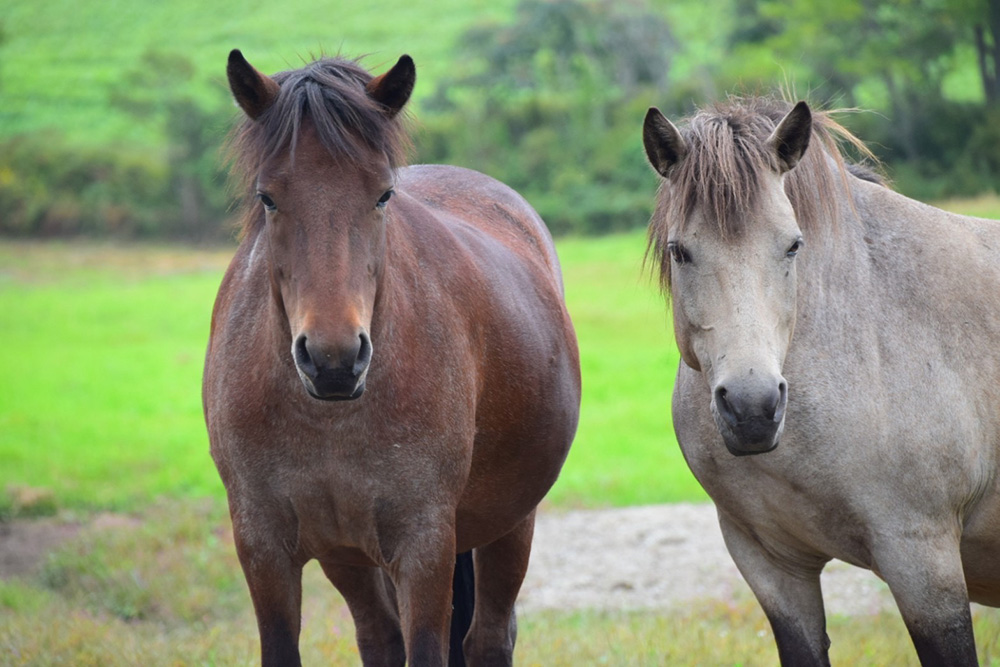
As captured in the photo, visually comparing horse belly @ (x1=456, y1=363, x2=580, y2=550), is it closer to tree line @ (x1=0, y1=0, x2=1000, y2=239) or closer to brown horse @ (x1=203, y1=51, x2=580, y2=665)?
brown horse @ (x1=203, y1=51, x2=580, y2=665)

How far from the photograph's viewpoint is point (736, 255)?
3250 mm

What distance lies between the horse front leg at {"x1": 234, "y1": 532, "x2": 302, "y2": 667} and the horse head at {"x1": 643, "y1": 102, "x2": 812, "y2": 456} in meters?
1.53

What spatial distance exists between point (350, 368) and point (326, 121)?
2.57 feet

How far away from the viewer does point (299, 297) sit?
9.67ft

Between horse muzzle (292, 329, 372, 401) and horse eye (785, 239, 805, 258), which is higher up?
horse eye (785, 239, 805, 258)

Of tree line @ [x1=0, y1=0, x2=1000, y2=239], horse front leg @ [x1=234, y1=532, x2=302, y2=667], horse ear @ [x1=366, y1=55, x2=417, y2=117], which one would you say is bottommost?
horse front leg @ [x1=234, y1=532, x2=302, y2=667]

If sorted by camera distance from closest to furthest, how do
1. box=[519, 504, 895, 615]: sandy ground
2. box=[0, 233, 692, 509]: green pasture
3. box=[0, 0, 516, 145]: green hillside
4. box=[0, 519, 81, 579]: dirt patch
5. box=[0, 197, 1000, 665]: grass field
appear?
box=[0, 197, 1000, 665]: grass field
box=[519, 504, 895, 615]: sandy ground
box=[0, 519, 81, 579]: dirt patch
box=[0, 233, 692, 509]: green pasture
box=[0, 0, 516, 145]: green hillside

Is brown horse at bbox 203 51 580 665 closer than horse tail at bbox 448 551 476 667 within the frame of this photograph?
Yes

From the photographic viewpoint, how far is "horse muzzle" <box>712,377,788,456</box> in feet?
9.89

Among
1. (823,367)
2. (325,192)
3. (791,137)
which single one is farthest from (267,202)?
(823,367)

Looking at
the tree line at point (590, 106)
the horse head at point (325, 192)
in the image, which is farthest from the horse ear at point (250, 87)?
the tree line at point (590, 106)

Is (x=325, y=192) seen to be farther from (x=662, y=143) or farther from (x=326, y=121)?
(x=662, y=143)

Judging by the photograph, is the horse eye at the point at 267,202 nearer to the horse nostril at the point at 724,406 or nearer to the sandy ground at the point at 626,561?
the horse nostril at the point at 724,406

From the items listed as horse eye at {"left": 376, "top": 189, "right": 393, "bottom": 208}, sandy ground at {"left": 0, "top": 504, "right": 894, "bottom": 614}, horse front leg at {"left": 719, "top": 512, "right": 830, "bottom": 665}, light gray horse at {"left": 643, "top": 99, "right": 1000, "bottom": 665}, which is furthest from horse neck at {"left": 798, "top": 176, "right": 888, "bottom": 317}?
sandy ground at {"left": 0, "top": 504, "right": 894, "bottom": 614}
